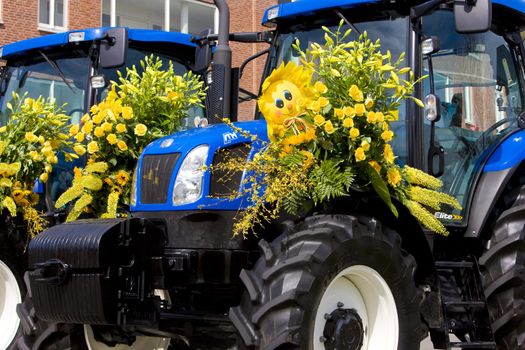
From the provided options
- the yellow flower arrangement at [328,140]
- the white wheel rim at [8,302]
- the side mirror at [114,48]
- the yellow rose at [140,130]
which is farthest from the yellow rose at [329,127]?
the white wheel rim at [8,302]

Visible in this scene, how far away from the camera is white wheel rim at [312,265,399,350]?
188 inches

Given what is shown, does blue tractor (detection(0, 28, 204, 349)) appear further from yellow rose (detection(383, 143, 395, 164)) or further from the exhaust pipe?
yellow rose (detection(383, 143, 395, 164))

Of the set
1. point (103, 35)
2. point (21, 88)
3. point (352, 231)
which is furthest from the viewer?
point (21, 88)

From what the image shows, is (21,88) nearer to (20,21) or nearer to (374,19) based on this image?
(374,19)

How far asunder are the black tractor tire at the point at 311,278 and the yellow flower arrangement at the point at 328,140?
209 millimetres

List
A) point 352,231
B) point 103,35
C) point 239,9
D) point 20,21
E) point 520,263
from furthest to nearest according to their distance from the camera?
point 239,9
point 20,21
point 103,35
point 520,263
point 352,231

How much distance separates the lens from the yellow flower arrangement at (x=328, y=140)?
15.5ft

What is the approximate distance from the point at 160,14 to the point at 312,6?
56.5ft

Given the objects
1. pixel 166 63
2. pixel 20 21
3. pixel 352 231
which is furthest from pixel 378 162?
pixel 20 21

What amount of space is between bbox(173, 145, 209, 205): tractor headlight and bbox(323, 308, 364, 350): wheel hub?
42.7 inches

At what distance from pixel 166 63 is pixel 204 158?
11.5 feet

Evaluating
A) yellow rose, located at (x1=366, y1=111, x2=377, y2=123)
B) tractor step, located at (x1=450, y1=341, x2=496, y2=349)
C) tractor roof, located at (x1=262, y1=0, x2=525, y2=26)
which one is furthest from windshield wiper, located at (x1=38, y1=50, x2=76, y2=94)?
tractor step, located at (x1=450, y1=341, x2=496, y2=349)

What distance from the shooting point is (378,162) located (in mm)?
4914

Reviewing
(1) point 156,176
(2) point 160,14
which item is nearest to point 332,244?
(1) point 156,176
